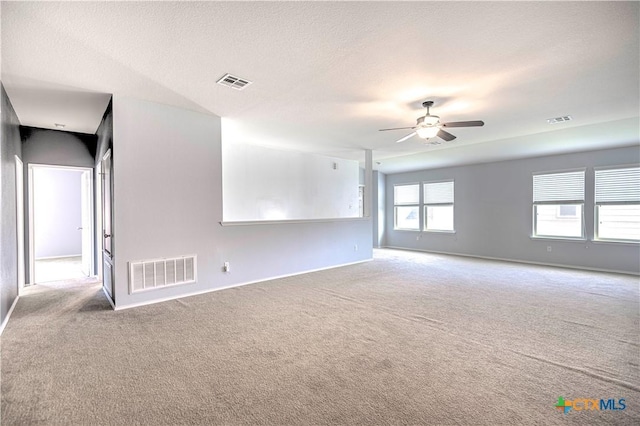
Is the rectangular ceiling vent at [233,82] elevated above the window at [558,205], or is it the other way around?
the rectangular ceiling vent at [233,82]

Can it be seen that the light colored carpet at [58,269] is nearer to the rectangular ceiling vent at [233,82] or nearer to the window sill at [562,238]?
the rectangular ceiling vent at [233,82]

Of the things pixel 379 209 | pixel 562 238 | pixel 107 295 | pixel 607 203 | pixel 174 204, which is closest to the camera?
pixel 174 204

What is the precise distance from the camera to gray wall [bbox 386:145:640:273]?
5.85 m

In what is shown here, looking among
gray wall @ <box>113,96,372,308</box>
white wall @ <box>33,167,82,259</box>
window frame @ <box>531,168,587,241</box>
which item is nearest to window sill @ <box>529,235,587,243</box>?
window frame @ <box>531,168,587,241</box>

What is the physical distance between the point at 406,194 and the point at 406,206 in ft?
1.25

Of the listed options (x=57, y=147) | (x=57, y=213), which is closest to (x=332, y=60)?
(x=57, y=147)

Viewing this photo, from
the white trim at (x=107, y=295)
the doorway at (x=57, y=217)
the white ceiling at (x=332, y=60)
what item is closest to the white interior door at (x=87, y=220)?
the white ceiling at (x=332, y=60)

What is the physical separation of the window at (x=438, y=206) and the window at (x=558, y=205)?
79.7 inches

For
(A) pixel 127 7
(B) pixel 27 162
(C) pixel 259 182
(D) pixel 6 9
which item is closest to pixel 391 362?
(A) pixel 127 7

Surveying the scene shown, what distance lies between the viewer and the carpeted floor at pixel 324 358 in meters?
1.81

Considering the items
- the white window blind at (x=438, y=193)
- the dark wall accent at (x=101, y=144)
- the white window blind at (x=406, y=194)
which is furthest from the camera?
the white window blind at (x=406, y=194)

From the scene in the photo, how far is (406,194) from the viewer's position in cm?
941

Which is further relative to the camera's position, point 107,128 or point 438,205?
point 438,205

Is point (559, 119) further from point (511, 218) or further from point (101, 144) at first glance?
point (101, 144)
